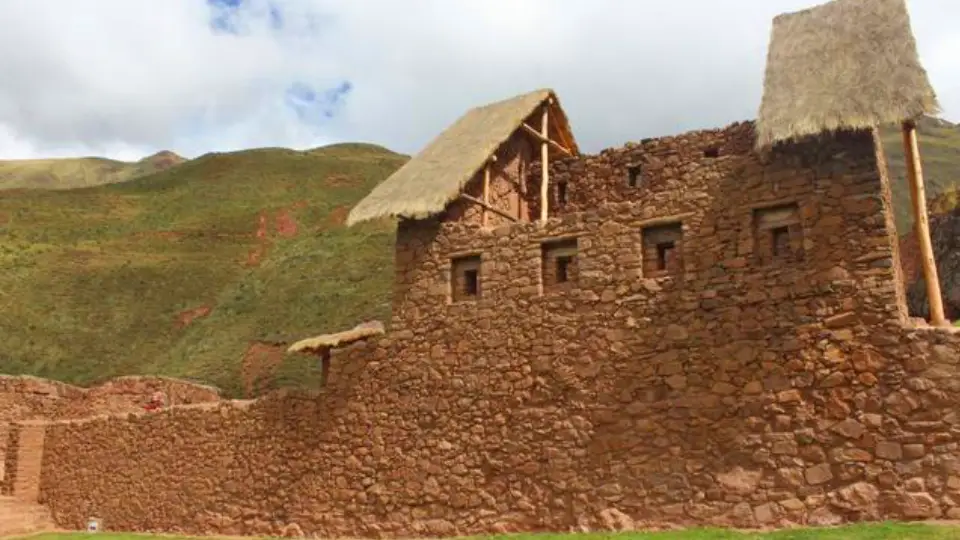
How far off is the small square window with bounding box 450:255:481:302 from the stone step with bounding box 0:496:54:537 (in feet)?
39.5

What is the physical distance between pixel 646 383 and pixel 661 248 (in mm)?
2062

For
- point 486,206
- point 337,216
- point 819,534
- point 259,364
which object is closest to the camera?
point 819,534

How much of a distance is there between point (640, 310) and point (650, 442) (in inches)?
75.5

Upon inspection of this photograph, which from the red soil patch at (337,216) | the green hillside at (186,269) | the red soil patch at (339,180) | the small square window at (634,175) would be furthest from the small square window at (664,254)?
the red soil patch at (339,180)

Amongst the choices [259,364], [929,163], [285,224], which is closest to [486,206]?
[259,364]

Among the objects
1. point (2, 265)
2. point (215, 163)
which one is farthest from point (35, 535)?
point (215, 163)

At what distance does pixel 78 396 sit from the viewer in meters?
23.9

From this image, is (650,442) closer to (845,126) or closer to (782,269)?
(782,269)

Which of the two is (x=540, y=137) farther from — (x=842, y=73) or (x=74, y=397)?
(x=74, y=397)

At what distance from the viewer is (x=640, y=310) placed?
12969 mm

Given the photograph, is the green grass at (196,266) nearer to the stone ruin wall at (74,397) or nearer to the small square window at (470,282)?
the stone ruin wall at (74,397)

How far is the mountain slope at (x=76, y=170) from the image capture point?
5881 inches

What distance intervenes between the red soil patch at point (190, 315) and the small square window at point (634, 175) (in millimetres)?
34271

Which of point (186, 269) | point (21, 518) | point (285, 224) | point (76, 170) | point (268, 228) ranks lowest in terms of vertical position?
point (21, 518)
